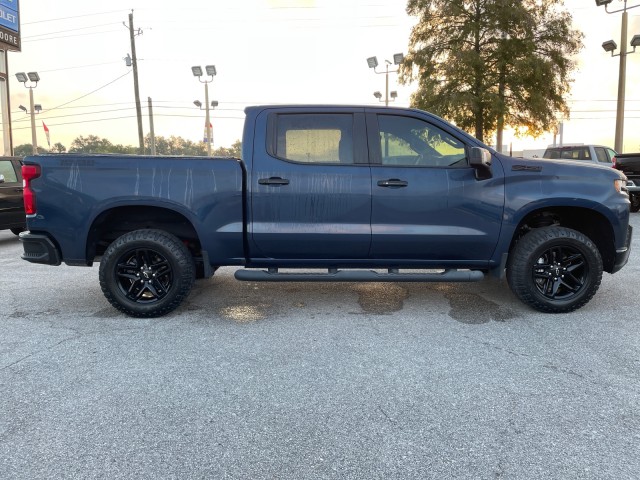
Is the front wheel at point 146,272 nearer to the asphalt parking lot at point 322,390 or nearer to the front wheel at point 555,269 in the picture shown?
the asphalt parking lot at point 322,390

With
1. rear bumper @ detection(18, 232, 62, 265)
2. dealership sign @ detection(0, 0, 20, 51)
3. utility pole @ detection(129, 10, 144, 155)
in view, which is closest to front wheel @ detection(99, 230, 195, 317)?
rear bumper @ detection(18, 232, 62, 265)

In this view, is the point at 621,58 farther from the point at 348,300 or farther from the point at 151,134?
the point at 151,134

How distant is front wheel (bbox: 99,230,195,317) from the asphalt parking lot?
17 cm

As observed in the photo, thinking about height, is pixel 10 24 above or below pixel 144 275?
above

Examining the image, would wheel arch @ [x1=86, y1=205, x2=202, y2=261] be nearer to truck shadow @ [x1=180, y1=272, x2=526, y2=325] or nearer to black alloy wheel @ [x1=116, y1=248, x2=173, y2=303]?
black alloy wheel @ [x1=116, y1=248, x2=173, y2=303]

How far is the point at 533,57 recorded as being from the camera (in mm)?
20688

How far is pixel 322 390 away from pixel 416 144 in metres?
2.55

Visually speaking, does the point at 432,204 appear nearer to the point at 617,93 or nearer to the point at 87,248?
the point at 87,248

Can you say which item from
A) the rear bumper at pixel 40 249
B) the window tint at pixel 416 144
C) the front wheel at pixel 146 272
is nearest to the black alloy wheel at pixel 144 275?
the front wheel at pixel 146 272

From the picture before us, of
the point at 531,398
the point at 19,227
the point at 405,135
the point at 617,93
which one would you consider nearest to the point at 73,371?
the point at 531,398

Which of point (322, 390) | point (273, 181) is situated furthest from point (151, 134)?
point (322, 390)

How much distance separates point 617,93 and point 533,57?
12.8 feet

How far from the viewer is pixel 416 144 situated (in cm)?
448

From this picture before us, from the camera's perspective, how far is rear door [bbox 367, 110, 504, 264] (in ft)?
14.2
